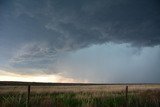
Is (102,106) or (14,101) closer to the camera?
(14,101)

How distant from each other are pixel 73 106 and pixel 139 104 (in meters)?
4.33

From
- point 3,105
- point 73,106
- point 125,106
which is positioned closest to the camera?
point 3,105

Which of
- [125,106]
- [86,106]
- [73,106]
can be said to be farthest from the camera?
[73,106]

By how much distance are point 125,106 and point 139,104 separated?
5.29 feet

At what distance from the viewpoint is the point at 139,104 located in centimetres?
1658

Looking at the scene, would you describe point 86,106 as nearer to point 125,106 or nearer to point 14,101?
point 125,106

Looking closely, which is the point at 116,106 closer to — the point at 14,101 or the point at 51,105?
the point at 51,105

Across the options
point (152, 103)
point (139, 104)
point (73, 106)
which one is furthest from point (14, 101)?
point (152, 103)

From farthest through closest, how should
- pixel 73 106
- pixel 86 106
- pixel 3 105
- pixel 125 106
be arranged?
pixel 73 106 < pixel 125 106 < pixel 86 106 < pixel 3 105

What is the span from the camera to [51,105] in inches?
545

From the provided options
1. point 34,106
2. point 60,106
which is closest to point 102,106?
point 60,106

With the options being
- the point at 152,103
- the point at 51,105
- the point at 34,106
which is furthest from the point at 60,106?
the point at 152,103

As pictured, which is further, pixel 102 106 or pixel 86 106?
pixel 102 106

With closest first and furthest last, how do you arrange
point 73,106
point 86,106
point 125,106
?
point 86,106, point 125,106, point 73,106
